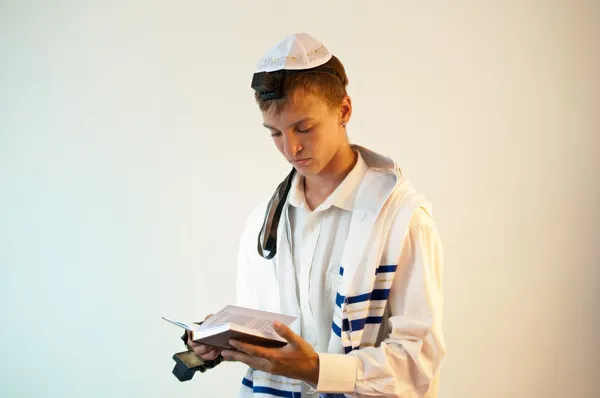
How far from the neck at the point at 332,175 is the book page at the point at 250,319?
0.35 m

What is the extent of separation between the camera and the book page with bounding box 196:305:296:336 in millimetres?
1410

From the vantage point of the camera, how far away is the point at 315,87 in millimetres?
1529

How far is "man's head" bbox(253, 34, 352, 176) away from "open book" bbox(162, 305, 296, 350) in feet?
1.21

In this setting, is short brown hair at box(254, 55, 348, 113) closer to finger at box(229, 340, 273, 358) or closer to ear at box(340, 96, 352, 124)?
ear at box(340, 96, 352, 124)

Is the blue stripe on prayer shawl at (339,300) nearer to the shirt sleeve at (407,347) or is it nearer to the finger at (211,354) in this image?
the shirt sleeve at (407,347)

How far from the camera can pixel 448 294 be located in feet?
9.18

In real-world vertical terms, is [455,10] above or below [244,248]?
above

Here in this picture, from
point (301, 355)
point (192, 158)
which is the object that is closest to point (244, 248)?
point (301, 355)

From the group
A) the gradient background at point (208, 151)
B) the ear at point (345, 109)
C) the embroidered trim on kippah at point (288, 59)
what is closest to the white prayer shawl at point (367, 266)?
the ear at point (345, 109)

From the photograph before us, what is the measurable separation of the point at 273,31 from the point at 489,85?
0.94 m

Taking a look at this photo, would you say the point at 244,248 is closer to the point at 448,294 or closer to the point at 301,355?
the point at 301,355

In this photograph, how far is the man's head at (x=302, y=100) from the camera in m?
1.51

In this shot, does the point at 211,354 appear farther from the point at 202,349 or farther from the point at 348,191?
the point at 348,191

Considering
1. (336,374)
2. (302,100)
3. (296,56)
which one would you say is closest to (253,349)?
(336,374)
